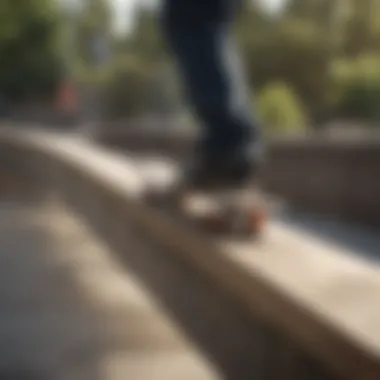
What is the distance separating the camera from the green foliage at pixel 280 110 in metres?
8.05

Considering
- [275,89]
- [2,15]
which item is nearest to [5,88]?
[2,15]

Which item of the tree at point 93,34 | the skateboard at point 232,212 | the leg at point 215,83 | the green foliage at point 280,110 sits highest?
the tree at point 93,34

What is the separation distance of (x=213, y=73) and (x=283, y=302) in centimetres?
73

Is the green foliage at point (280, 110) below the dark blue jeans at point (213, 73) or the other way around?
the other way around

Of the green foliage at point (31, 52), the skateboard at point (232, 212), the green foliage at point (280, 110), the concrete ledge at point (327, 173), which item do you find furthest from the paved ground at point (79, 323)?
the green foliage at point (31, 52)

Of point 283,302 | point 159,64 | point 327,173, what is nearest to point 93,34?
point 159,64

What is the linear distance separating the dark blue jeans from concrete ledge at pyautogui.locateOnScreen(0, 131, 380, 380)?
0.23m

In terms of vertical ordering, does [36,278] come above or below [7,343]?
above

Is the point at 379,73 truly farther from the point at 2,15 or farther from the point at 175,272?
the point at 2,15

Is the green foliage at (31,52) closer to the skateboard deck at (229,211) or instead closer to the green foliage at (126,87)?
the green foliage at (126,87)

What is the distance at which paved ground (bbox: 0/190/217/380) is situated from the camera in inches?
101

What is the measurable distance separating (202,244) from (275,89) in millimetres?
→ 5741

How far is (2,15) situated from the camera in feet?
38.4

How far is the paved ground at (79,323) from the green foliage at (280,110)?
389cm
